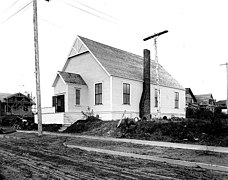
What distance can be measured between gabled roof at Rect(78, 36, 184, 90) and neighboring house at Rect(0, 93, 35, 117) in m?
34.1

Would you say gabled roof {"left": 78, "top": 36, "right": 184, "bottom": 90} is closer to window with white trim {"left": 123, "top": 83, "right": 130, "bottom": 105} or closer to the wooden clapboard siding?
the wooden clapboard siding

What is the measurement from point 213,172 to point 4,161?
6.55 meters

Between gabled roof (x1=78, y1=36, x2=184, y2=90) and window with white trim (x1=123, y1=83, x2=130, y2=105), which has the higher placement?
gabled roof (x1=78, y1=36, x2=184, y2=90)

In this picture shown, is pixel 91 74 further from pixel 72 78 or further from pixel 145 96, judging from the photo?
pixel 145 96

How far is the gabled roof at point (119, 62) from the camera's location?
2306 cm

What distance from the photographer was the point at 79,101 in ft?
77.7

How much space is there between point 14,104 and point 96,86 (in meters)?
39.1

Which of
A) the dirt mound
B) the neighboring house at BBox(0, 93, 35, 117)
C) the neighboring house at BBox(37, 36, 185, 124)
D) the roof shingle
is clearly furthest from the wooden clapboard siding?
the neighboring house at BBox(0, 93, 35, 117)

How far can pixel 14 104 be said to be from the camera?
5597cm

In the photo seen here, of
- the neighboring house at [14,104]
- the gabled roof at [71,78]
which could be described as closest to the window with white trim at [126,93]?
the gabled roof at [71,78]

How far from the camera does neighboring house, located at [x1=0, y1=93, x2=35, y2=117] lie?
54.3 metres

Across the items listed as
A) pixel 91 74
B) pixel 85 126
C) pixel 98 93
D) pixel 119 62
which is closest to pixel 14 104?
pixel 91 74

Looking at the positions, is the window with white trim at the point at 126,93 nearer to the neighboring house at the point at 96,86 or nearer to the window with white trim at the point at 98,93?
the neighboring house at the point at 96,86

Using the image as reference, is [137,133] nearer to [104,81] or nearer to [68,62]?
[104,81]
